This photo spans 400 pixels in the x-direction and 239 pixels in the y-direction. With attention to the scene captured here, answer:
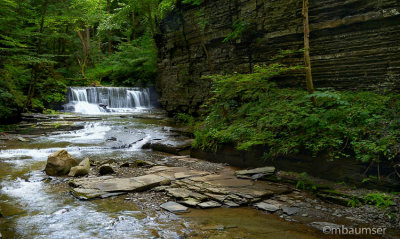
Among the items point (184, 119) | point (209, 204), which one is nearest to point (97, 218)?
point (209, 204)

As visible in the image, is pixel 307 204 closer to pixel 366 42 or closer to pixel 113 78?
pixel 366 42

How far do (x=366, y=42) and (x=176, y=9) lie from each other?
972cm

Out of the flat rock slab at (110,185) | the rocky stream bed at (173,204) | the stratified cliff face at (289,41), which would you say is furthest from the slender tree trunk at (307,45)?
the flat rock slab at (110,185)

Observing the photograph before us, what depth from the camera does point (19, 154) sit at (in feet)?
28.0

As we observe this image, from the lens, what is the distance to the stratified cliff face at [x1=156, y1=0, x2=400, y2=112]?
21.5 ft

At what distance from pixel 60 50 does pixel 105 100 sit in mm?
11506

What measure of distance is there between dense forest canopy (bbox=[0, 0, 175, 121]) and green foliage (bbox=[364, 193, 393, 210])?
13.2 meters

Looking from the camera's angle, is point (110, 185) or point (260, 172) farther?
point (260, 172)

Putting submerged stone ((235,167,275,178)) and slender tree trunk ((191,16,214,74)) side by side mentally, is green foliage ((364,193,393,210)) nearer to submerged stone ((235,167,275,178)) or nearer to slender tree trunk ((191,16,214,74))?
submerged stone ((235,167,275,178))

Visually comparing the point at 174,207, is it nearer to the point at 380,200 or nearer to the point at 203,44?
the point at 380,200

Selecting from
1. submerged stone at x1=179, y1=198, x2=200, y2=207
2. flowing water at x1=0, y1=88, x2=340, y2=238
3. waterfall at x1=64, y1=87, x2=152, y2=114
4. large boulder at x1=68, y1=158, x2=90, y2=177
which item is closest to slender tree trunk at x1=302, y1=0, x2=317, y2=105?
flowing water at x1=0, y1=88, x2=340, y2=238

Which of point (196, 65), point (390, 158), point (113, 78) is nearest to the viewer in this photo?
point (390, 158)

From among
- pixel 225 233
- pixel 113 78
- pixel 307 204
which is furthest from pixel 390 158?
pixel 113 78

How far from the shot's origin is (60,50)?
2733 cm
